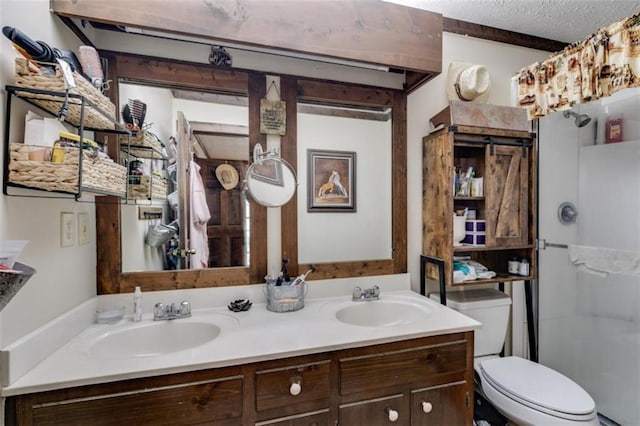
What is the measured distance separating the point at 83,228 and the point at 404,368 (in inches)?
55.3

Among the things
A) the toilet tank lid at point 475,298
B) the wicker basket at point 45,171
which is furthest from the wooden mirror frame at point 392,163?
the wicker basket at point 45,171

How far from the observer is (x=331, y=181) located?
5.55ft

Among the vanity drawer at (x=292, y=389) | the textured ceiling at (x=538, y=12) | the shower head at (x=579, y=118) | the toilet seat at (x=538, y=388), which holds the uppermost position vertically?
the textured ceiling at (x=538, y=12)

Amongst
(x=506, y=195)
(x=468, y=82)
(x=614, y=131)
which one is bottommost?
(x=506, y=195)

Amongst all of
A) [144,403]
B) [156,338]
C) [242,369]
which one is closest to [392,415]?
[242,369]

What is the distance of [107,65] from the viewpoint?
1.34 meters

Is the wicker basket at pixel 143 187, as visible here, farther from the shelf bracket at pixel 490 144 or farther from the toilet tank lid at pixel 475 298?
the shelf bracket at pixel 490 144

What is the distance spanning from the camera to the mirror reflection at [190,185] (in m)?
1.41

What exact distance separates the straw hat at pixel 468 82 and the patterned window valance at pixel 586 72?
0.23m

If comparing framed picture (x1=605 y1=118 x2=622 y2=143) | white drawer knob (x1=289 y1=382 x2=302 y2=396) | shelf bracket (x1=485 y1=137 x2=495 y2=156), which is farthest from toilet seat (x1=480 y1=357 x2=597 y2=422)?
framed picture (x1=605 y1=118 x2=622 y2=143)

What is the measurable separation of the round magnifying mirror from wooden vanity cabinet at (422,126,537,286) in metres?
0.81

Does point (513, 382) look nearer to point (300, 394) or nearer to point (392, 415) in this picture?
point (392, 415)

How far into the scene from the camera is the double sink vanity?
896 millimetres

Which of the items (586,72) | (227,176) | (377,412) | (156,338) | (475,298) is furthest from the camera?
(475,298)
